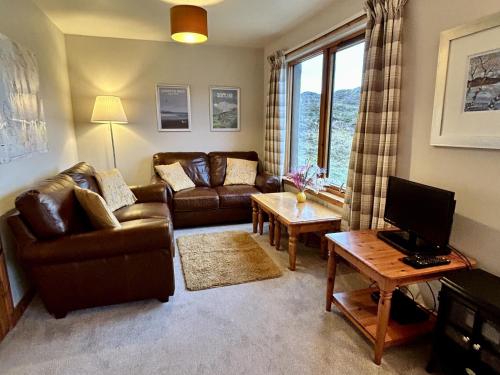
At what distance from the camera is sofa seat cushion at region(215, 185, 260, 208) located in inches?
155

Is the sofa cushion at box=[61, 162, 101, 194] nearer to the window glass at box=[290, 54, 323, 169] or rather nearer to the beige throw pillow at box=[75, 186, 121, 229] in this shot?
the beige throw pillow at box=[75, 186, 121, 229]

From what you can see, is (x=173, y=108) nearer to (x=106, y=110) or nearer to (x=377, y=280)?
(x=106, y=110)

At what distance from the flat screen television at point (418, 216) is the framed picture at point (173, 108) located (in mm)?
3373

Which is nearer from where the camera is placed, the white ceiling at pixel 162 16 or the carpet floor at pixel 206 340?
the carpet floor at pixel 206 340

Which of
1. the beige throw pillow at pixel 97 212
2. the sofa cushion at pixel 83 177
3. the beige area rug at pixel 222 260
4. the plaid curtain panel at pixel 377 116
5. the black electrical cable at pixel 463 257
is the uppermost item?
the plaid curtain panel at pixel 377 116

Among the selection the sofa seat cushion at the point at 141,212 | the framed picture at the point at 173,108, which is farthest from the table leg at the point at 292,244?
the framed picture at the point at 173,108

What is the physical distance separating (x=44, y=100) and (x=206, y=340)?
2.87m

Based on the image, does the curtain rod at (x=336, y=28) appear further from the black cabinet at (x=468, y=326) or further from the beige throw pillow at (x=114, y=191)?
the beige throw pillow at (x=114, y=191)

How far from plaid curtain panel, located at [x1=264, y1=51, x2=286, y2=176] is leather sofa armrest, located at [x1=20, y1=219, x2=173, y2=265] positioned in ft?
8.00

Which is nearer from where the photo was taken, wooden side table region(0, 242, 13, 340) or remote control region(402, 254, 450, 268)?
remote control region(402, 254, 450, 268)

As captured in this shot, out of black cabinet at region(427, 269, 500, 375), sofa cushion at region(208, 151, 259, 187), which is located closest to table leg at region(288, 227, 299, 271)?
black cabinet at region(427, 269, 500, 375)

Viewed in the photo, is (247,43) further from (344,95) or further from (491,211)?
(491,211)

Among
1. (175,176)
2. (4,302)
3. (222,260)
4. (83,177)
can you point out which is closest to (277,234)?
(222,260)

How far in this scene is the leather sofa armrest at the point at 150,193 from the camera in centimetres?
344
